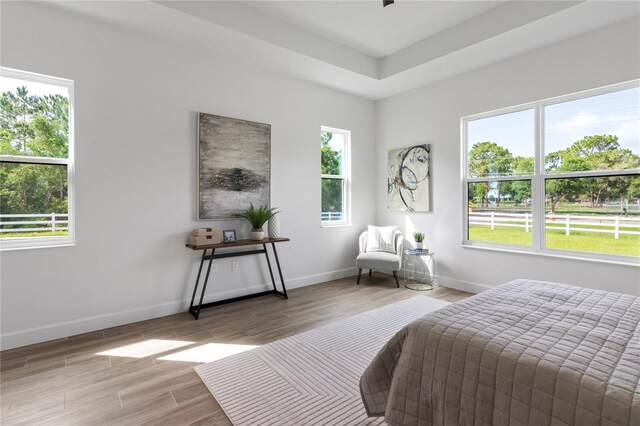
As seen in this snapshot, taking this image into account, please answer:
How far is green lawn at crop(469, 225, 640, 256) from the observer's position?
10.3 feet

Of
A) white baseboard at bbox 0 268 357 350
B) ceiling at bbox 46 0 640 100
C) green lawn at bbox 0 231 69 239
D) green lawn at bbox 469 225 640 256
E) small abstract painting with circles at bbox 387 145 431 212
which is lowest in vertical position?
white baseboard at bbox 0 268 357 350

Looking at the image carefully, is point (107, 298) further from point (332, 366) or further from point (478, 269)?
point (478, 269)

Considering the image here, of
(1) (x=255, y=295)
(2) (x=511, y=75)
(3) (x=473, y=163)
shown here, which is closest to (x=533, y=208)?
(3) (x=473, y=163)

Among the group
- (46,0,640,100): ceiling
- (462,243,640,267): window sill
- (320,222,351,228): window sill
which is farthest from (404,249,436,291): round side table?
(46,0,640,100): ceiling

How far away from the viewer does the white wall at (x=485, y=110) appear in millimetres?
3121

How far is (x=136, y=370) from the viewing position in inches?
90.6

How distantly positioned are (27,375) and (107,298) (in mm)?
871

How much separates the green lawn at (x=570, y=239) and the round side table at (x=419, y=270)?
0.67 metres

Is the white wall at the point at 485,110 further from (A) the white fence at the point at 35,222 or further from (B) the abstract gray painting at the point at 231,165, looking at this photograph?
(A) the white fence at the point at 35,222

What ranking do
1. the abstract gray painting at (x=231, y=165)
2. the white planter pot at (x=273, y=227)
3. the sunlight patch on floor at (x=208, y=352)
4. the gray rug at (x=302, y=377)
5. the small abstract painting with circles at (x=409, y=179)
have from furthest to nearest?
the small abstract painting with circles at (x=409, y=179) < the white planter pot at (x=273, y=227) < the abstract gray painting at (x=231, y=165) < the sunlight patch on floor at (x=208, y=352) < the gray rug at (x=302, y=377)

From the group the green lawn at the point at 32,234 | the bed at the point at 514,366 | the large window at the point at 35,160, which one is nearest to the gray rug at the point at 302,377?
the bed at the point at 514,366

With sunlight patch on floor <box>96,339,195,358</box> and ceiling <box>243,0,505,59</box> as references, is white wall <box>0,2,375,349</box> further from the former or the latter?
ceiling <box>243,0,505,59</box>

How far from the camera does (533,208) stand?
373 cm

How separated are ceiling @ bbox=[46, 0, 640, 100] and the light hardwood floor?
289 cm
